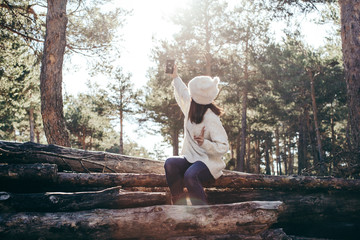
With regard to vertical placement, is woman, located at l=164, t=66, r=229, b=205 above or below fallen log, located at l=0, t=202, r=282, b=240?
above

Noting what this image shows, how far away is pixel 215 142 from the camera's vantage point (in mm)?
3781

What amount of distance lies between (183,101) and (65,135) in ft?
14.8

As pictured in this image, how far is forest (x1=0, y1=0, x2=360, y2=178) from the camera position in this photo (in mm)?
7336

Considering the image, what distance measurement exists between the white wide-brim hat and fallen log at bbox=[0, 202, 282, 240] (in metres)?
1.52

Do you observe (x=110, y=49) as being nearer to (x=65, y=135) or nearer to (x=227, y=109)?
(x=65, y=135)

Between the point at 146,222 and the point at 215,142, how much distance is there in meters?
1.38

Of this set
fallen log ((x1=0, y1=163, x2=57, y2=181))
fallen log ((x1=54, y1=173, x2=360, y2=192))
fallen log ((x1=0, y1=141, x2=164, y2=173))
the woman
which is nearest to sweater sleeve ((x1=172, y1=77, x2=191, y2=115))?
the woman

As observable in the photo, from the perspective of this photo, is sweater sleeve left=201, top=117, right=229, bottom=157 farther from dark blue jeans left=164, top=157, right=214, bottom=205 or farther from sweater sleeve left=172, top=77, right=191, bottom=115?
sweater sleeve left=172, top=77, right=191, bottom=115

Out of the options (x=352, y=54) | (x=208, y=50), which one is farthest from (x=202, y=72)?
(x=352, y=54)

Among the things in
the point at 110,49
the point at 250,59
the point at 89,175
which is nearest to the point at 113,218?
the point at 89,175

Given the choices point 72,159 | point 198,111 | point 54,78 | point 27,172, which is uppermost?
point 54,78

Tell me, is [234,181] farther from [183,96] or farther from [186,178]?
[183,96]

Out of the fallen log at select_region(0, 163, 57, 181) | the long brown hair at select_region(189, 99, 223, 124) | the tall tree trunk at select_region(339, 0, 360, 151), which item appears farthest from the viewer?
the tall tree trunk at select_region(339, 0, 360, 151)

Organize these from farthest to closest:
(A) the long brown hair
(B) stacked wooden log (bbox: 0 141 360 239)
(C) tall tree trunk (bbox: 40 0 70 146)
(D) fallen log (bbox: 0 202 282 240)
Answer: (C) tall tree trunk (bbox: 40 0 70 146) < (A) the long brown hair < (B) stacked wooden log (bbox: 0 141 360 239) < (D) fallen log (bbox: 0 202 282 240)
